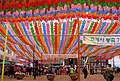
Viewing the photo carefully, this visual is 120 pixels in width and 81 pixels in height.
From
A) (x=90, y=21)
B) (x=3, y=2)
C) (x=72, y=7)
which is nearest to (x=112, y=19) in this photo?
(x=90, y=21)

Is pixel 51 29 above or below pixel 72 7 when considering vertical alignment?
below

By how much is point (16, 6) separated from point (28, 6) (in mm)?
508

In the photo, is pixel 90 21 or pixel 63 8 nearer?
pixel 63 8

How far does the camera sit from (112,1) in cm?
1036

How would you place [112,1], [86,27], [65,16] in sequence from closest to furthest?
[112,1], [65,16], [86,27]

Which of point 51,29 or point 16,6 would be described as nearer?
point 16,6

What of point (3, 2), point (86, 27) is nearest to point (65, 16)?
point (86, 27)

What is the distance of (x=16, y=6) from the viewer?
10875mm

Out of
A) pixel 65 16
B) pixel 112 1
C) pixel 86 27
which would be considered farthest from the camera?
pixel 86 27

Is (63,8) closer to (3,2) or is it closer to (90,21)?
(90,21)

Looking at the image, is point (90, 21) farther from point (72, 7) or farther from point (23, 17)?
point (23, 17)

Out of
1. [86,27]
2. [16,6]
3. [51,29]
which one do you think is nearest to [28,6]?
[16,6]

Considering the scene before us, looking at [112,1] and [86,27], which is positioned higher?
[112,1]

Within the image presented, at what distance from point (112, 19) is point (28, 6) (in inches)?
148
